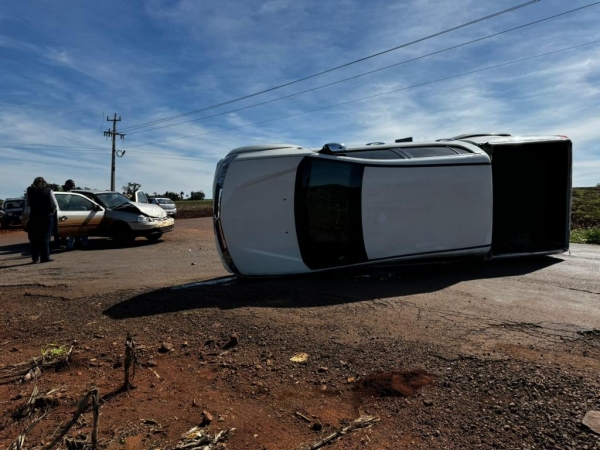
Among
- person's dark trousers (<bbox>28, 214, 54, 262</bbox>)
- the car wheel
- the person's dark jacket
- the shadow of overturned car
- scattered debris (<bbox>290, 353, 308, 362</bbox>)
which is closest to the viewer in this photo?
scattered debris (<bbox>290, 353, 308, 362</bbox>)

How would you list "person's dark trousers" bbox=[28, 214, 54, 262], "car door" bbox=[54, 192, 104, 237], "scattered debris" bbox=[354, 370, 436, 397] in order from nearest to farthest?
"scattered debris" bbox=[354, 370, 436, 397] < "person's dark trousers" bbox=[28, 214, 54, 262] < "car door" bbox=[54, 192, 104, 237]

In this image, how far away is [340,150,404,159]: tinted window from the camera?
6508mm

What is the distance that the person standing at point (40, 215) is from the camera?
31.5 ft

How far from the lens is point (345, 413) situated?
2771mm

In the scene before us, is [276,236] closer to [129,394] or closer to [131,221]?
[129,394]

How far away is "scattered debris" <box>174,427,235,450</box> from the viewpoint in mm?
2416

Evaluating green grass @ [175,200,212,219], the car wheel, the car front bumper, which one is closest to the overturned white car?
the car front bumper

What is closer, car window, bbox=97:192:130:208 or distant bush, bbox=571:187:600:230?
car window, bbox=97:192:130:208

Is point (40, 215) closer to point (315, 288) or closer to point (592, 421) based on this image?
point (315, 288)

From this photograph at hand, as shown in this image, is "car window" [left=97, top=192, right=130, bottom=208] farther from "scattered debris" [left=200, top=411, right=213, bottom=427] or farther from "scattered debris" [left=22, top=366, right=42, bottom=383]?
"scattered debris" [left=200, top=411, right=213, bottom=427]

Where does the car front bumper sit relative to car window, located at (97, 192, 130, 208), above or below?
below

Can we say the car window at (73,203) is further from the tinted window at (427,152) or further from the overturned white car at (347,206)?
the tinted window at (427,152)

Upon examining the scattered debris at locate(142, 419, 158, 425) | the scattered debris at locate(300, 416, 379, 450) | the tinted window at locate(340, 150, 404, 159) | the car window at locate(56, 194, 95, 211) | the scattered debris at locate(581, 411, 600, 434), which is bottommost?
the scattered debris at locate(142, 419, 158, 425)

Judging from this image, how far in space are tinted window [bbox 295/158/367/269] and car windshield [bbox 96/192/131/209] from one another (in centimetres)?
961
